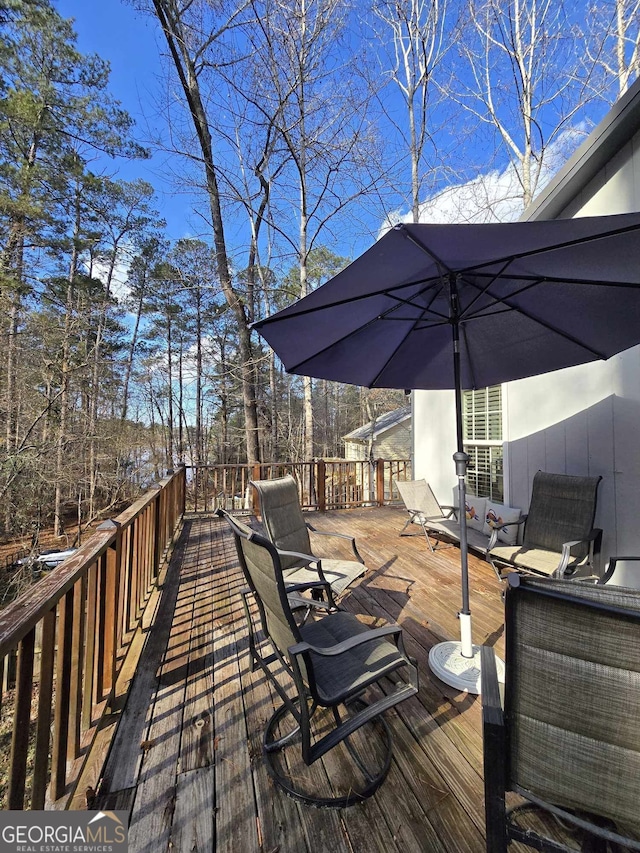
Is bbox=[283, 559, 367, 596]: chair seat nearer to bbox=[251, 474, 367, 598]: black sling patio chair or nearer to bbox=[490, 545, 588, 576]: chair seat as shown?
bbox=[251, 474, 367, 598]: black sling patio chair

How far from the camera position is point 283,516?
3.04 meters

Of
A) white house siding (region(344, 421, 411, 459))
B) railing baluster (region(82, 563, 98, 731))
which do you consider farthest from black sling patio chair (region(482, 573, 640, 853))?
white house siding (region(344, 421, 411, 459))

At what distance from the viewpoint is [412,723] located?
178cm

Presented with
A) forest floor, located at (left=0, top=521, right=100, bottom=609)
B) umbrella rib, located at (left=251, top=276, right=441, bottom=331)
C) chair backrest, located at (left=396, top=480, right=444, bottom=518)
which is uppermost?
umbrella rib, located at (left=251, top=276, right=441, bottom=331)

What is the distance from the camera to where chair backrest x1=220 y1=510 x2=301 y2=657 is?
1370mm

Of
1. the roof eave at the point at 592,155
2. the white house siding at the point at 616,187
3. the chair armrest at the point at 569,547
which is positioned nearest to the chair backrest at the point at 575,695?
the chair armrest at the point at 569,547

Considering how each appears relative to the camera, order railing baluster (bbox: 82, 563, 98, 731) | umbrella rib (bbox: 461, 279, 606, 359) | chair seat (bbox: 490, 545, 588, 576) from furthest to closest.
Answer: chair seat (bbox: 490, 545, 588, 576), umbrella rib (bbox: 461, 279, 606, 359), railing baluster (bbox: 82, 563, 98, 731)

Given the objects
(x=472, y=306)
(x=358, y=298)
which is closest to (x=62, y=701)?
(x=358, y=298)

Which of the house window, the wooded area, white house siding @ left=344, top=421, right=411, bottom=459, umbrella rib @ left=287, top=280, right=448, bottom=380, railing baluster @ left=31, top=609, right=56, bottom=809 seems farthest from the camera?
white house siding @ left=344, top=421, right=411, bottom=459

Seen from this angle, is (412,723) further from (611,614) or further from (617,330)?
(617,330)

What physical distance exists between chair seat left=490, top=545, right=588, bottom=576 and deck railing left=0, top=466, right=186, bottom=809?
3.26 meters

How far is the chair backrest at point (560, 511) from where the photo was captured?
126 inches

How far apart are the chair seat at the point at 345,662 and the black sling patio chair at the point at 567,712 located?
0.57 m

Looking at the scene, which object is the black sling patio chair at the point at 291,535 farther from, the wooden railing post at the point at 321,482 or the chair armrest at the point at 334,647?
the wooden railing post at the point at 321,482
